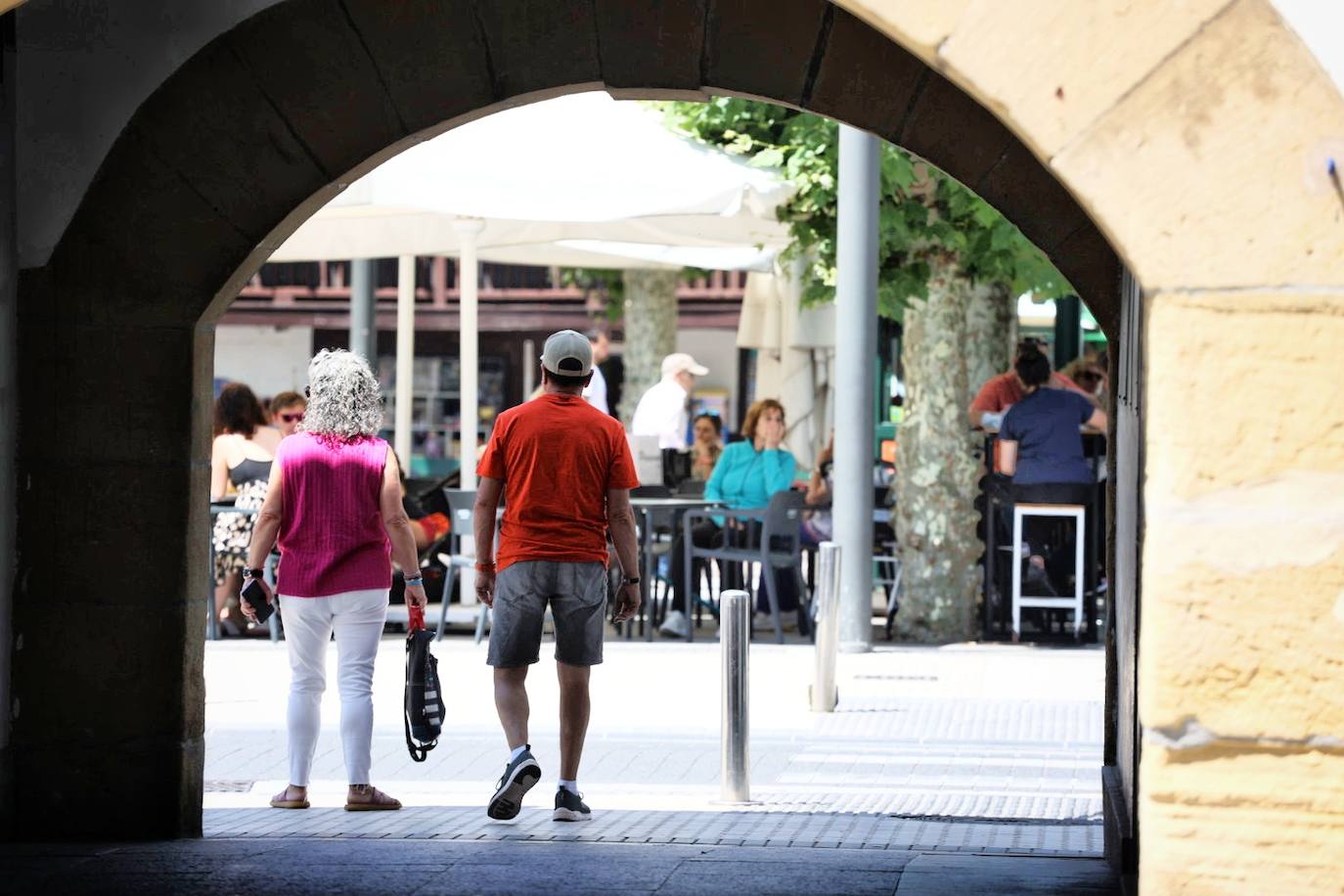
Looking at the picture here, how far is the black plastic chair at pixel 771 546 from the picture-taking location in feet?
46.5

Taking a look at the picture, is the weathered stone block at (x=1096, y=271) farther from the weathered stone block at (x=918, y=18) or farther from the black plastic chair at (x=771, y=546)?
the black plastic chair at (x=771, y=546)

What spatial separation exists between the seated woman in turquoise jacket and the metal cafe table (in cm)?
13

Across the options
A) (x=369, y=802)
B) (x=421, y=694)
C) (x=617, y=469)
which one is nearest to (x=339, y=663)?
(x=421, y=694)

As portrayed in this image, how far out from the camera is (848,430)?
1359cm

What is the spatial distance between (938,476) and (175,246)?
8251mm

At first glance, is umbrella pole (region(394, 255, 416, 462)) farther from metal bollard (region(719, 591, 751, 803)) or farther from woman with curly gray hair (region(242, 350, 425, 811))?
woman with curly gray hair (region(242, 350, 425, 811))

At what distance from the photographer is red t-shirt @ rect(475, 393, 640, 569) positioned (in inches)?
312

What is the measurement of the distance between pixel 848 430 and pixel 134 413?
22.7 feet

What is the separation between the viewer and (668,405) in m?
17.5

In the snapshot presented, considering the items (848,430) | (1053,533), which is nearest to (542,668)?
(848,430)

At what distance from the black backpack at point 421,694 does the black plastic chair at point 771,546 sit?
6.10 meters

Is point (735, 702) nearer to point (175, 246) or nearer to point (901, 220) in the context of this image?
point (175, 246)

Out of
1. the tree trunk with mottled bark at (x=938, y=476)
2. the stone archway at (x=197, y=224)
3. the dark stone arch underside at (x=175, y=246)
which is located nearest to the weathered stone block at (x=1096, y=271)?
the stone archway at (x=197, y=224)

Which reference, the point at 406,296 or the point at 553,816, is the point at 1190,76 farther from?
the point at 406,296
